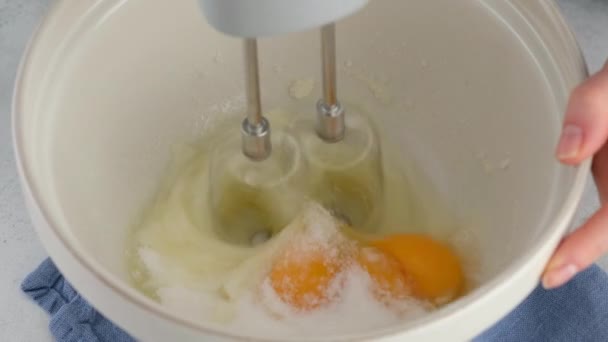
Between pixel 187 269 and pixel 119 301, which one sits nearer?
pixel 119 301

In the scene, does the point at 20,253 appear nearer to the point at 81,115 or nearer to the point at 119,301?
the point at 81,115

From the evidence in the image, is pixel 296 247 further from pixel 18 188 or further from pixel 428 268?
pixel 18 188

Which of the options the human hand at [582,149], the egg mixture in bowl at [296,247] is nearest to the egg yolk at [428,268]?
the egg mixture in bowl at [296,247]

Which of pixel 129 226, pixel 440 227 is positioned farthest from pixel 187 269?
pixel 440 227

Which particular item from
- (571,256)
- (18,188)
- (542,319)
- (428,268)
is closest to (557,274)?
(571,256)

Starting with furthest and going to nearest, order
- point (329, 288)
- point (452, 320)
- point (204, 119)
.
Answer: point (204, 119) < point (329, 288) < point (452, 320)

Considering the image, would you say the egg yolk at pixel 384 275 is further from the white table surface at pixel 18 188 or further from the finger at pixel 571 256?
the white table surface at pixel 18 188
